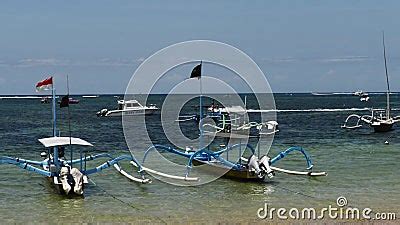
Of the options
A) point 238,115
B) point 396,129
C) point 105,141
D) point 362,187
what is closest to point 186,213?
point 362,187

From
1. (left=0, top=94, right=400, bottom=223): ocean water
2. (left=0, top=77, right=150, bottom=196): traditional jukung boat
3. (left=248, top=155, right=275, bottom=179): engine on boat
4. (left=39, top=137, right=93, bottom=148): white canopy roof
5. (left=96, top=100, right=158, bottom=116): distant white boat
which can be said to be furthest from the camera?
(left=96, top=100, right=158, bottom=116): distant white boat

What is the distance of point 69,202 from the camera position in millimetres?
26844

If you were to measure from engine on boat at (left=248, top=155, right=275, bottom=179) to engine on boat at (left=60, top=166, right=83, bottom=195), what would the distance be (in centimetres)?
760

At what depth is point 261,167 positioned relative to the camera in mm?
→ 30672

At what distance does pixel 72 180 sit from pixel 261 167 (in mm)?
8126

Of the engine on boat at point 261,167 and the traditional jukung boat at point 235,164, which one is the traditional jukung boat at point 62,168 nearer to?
the traditional jukung boat at point 235,164

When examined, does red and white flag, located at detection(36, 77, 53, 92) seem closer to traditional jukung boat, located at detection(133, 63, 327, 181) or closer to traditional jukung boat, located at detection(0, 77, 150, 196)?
traditional jukung boat, located at detection(0, 77, 150, 196)

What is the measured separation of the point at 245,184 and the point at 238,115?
3612 cm

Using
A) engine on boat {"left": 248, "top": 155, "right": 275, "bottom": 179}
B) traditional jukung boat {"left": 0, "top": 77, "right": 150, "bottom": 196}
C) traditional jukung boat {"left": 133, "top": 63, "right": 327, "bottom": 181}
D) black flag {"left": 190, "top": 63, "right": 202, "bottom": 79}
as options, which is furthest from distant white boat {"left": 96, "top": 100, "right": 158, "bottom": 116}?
engine on boat {"left": 248, "top": 155, "right": 275, "bottom": 179}

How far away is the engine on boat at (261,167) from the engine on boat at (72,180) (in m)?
7.60

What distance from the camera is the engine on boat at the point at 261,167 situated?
3052 cm

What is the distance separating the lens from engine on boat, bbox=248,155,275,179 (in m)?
30.5

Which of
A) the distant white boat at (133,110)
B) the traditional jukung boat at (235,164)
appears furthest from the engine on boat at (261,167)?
the distant white boat at (133,110)

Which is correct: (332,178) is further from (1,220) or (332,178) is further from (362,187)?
(1,220)
